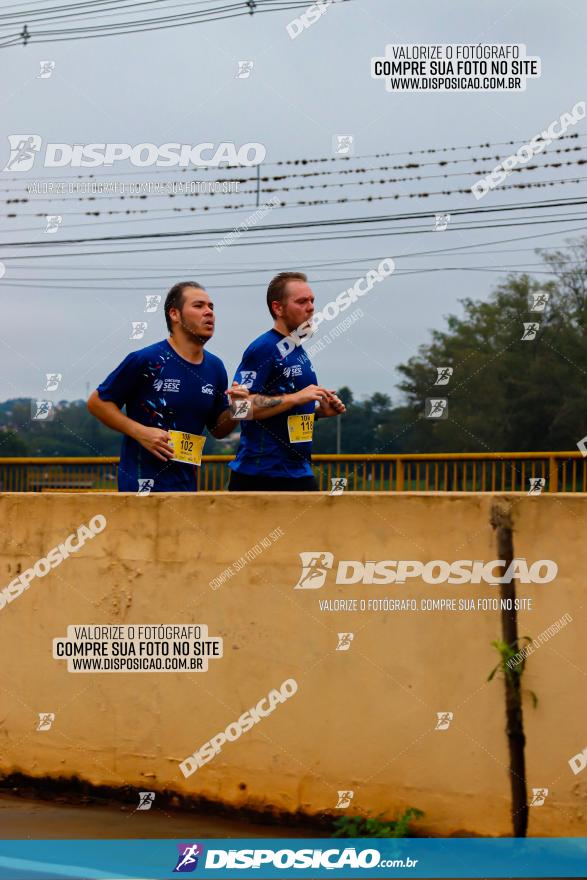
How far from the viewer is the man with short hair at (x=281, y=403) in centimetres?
730

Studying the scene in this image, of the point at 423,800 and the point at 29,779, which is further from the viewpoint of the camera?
the point at 29,779

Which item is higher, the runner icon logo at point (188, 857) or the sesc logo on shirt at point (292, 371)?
the sesc logo on shirt at point (292, 371)

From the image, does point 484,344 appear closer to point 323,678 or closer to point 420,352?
point 420,352

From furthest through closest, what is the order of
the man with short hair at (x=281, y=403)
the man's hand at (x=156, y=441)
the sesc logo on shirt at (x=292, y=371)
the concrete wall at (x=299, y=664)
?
1. the sesc logo on shirt at (x=292, y=371)
2. the man with short hair at (x=281, y=403)
3. the man's hand at (x=156, y=441)
4. the concrete wall at (x=299, y=664)

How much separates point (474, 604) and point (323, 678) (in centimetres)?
80

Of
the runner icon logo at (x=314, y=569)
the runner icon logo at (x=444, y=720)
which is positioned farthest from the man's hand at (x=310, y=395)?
the runner icon logo at (x=444, y=720)

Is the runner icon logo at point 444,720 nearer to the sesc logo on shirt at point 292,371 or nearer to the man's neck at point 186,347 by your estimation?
the sesc logo on shirt at point 292,371

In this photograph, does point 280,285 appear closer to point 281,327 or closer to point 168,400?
point 281,327

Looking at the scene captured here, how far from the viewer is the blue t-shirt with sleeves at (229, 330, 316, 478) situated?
7.32 meters

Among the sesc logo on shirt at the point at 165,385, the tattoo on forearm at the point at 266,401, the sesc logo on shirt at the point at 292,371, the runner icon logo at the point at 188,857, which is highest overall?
the sesc logo on shirt at the point at 292,371

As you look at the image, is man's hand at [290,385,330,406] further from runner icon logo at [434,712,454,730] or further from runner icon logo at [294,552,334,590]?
runner icon logo at [434,712,454,730]

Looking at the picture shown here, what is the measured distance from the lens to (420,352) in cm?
7575

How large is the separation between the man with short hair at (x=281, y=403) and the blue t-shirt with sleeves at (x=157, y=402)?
28 cm

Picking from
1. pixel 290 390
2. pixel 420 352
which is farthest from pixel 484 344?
pixel 290 390
